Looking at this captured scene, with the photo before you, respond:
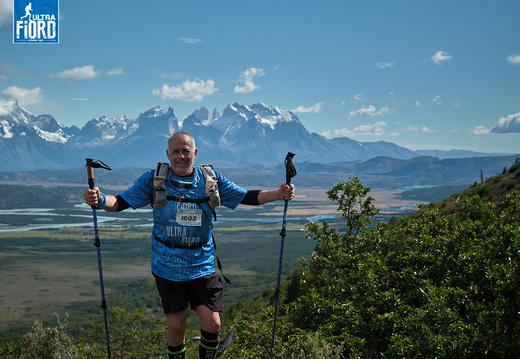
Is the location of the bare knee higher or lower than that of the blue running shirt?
lower

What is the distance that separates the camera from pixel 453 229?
11.2 m

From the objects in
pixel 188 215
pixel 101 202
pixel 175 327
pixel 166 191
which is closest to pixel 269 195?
pixel 188 215

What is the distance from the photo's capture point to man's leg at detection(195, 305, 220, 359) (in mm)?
5883

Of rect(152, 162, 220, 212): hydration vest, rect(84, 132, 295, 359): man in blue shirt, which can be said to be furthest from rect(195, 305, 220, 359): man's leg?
rect(152, 162, 220, 212): hydration vest

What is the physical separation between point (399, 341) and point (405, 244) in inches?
209

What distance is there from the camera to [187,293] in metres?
5.97

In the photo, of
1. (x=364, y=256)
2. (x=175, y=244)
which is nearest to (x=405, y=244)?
(x=364, y=256)

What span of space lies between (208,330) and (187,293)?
2.04 feet

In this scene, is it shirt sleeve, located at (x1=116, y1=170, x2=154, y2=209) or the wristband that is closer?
the wristband

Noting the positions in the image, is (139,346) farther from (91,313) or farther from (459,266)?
(91,313)

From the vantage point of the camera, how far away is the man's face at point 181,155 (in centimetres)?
599

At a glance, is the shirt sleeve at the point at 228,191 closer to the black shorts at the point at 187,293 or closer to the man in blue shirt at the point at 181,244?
the man in blue shirt at the point at 181,244

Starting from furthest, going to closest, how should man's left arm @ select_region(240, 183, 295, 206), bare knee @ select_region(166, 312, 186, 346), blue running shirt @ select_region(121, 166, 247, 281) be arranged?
man's left arm @ select_region(240, 183, 295, 206) < bare knee @ select_region(166, 312, 186, 346) < blue running shirt @ select_region(121, 166, 247, 281)

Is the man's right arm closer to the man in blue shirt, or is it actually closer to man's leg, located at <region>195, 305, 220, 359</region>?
the man in blue shirt
